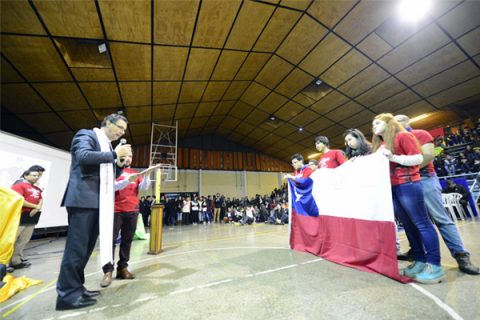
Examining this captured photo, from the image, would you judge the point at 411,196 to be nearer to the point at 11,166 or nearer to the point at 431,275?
the point at 431,275

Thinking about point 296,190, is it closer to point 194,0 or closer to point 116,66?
point 194,0

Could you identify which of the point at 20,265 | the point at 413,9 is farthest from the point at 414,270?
the point at 413,9

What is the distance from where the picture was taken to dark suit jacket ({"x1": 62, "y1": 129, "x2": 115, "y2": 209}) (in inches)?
54.9

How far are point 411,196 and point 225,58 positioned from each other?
574cm

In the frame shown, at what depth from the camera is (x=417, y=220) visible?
5.21ft

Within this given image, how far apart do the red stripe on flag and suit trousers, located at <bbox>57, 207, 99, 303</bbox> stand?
2270 mm

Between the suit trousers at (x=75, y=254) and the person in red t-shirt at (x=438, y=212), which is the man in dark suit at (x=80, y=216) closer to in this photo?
the suit trousers at (x=75, y=254)

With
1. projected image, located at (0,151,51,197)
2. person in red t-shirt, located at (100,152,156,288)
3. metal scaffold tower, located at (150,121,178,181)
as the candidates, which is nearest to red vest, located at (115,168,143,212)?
person in red t-shirt, located at (100,152,156,288)

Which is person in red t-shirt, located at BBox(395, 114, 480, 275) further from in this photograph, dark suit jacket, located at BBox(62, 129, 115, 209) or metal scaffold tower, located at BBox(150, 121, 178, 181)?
metal scaffold tower, located at BBox(150, 121, 178, 181)

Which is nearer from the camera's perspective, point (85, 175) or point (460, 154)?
point (85, 175)

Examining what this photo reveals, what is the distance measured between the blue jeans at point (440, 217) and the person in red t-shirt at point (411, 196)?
0.67 feet

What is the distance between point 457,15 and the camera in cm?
435

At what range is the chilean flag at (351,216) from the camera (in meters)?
1.70

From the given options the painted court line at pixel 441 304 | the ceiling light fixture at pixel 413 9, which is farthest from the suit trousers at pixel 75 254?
the ceiling light fixture at pixel 413 9
